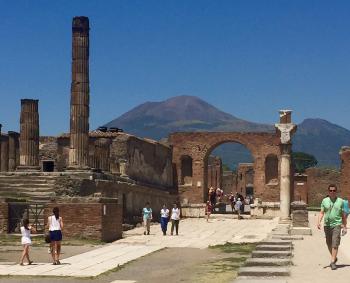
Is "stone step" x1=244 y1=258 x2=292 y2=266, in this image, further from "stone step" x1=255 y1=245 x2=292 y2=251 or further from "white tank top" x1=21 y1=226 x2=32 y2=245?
"white tank top" x1=21 y1=226 x2=32 y2=245

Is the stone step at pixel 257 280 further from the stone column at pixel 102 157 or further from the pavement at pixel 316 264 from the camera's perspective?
the stone column at pixel 102 157

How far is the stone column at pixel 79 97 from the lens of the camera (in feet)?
103

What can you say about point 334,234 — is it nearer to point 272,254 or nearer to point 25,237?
point 272,254

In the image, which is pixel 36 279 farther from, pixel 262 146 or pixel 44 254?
pixel 262 146

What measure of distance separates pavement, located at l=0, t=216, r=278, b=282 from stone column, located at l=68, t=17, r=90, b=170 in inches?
173

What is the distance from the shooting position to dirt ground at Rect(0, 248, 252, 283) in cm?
1332

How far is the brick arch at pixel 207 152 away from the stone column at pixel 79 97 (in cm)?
2240

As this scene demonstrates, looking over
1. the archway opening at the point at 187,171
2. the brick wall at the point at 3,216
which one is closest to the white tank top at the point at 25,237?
the brick wall at the point at 3,216

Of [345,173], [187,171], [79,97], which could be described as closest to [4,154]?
[79,97]

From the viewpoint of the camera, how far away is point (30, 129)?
3678 centimetres

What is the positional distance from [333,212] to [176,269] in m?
3.56

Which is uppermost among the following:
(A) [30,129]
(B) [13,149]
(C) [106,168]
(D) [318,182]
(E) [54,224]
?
(A) [30,129]

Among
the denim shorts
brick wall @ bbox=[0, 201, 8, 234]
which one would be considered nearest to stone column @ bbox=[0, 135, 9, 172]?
brick wall @ bbox=[0, 201, 8, 234]

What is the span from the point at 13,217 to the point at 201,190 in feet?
103
